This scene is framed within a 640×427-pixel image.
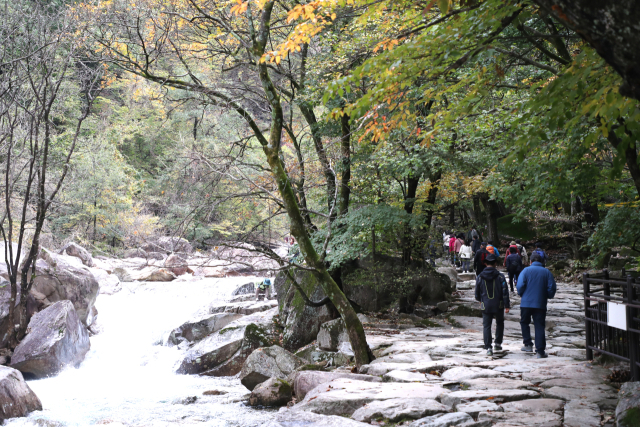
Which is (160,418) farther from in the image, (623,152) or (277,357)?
(623,152)

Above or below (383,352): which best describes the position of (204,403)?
below

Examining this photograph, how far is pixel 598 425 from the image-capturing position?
14.0ft

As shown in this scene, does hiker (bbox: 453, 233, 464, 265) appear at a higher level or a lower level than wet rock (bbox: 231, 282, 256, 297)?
higher

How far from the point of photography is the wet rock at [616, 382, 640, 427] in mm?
3969

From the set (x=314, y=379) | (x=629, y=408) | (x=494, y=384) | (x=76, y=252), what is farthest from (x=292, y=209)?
(x=76, y=252)

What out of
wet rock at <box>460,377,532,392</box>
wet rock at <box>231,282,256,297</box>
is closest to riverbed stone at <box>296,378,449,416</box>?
wet rock at <box>460,377,532,392</box>

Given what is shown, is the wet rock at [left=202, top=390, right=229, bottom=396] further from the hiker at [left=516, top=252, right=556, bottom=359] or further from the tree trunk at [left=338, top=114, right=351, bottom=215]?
the hiker at [left=516, top=252, right=556, bottom=359]

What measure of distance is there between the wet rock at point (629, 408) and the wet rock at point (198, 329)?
11.6 meters

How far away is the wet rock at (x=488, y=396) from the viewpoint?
5160 mm

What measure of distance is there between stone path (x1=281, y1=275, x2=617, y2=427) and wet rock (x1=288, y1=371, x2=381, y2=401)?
0.87 feet

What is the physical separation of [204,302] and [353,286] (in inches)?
314

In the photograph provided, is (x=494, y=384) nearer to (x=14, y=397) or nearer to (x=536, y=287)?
(x=536, y=287)

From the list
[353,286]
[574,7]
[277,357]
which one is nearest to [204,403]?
[277,357]

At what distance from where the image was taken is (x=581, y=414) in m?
4.55
